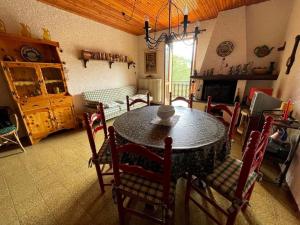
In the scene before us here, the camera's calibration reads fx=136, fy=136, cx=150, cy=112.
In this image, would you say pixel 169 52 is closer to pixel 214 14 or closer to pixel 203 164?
pixel 214 14

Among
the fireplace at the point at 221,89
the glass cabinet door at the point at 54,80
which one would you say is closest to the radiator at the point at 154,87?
the fireplace at the point at 221,89

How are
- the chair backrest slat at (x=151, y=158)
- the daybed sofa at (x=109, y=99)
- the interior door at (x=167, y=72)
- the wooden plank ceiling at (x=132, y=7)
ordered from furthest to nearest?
1. the interior door at (x=167, y=72)
2. the daybed sofa at (x=109, y=99)
3. the wooden plank ceiling at (x=132, y=7)
4. the chair backrest slat at (x=151, y=158)

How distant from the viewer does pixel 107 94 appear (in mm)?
3908

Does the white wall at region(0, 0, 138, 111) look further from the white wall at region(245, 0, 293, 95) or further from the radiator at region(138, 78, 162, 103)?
the white wall at region(245, 0, 293, 95)

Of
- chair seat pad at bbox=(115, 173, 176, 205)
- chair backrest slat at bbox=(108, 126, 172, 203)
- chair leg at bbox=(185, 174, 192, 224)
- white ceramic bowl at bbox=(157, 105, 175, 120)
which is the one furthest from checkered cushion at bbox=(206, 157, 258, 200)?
white ceramic bowl at bbox=(157, 105, 175, 120)

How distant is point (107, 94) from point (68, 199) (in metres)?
2.85

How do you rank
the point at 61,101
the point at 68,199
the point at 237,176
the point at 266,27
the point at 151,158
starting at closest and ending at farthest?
the point at 151,158, the point at 237,176, the point at 68,199, the point at 61,101, the point at 266,27

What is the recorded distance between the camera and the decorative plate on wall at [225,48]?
10.8 ft

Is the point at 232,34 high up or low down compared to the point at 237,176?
up

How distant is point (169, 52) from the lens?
4.44 metres

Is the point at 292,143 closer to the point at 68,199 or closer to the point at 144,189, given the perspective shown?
the point at 144,189

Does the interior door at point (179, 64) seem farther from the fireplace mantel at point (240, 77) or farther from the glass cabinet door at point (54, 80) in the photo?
the glass cabinet door at point (54, 80)

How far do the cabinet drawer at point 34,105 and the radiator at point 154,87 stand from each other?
3097 millimetres

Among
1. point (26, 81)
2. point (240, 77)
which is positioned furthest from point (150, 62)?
point (26, 81)
